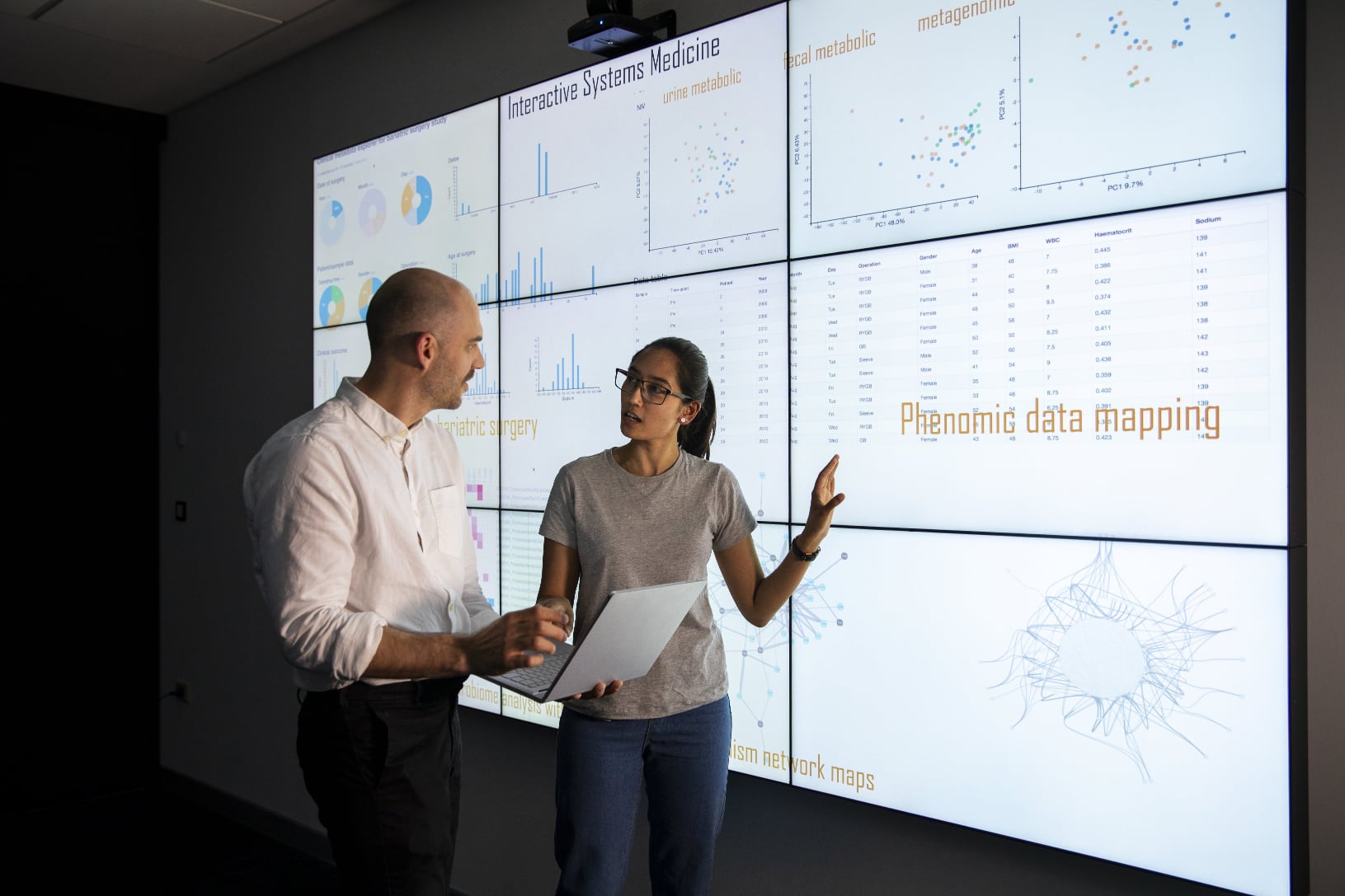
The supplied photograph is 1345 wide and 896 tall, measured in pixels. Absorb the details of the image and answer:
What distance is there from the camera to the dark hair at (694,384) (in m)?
2.08

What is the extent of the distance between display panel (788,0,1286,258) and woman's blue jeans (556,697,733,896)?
110 centimetres

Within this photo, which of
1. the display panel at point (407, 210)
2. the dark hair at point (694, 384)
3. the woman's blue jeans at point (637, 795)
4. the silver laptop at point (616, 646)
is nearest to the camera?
the silver laptop at point (616, 646)

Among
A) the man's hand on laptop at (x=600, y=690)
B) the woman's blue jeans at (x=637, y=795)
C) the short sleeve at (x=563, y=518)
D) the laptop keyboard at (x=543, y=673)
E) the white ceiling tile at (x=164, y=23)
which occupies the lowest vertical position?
the woman's blue jeans at (x=637, y=795)

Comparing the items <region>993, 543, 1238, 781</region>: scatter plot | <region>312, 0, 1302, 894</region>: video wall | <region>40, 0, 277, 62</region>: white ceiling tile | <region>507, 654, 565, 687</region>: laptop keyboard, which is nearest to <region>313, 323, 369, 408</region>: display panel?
<region>312, 0, 1302, 894</region>: video wall

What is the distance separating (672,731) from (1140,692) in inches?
33.8

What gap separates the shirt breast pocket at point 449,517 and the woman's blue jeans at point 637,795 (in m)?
0.45

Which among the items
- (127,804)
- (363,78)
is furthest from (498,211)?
Answer: (127,804)

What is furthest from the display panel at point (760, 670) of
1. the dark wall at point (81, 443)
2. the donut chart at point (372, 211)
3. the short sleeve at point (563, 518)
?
the dark wall at point (81, 443)

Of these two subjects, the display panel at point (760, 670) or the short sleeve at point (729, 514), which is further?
the display panel at point (760, 670)

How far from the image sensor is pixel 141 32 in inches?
147

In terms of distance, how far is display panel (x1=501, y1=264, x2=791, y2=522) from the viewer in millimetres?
2434

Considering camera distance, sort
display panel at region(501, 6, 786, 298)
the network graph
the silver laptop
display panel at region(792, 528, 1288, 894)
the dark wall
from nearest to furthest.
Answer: the silver laptop
display panel at region(792, 528, 1288, 894)
the network graph
display panel at region(501, 6, 786, 298)
the dark wall

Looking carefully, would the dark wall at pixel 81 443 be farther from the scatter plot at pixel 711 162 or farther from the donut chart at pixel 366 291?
the scatter plot at pixel 711 162

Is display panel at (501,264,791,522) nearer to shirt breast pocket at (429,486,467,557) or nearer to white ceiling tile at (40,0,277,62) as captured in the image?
shirt breast pocket at (429,486,467,557)
